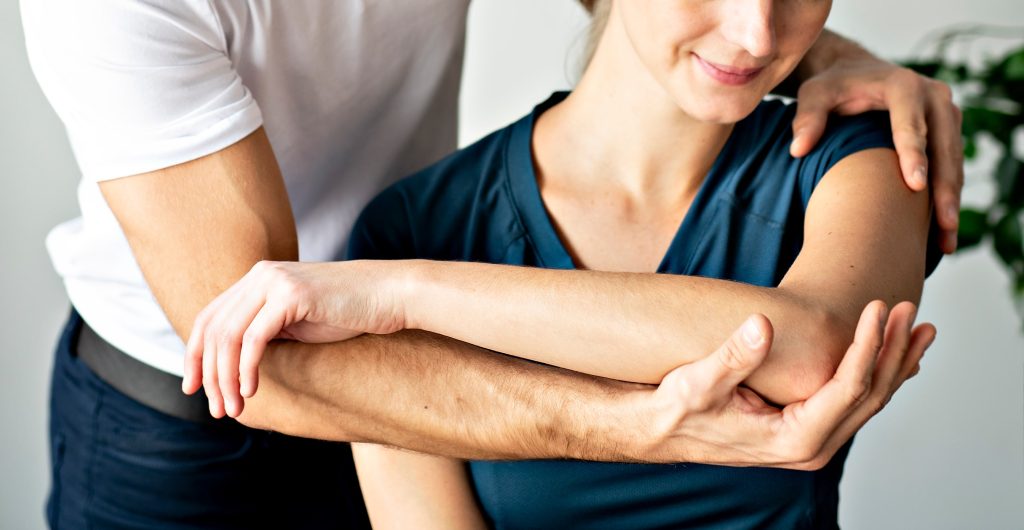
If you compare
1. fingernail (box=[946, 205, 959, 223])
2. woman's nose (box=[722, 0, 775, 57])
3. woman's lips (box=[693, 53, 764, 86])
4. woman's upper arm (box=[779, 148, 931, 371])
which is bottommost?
fingernail (box=[946, 205, 959, 223])

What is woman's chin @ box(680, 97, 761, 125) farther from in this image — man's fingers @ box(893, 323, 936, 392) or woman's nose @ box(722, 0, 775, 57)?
man's fingers @ box(893, 323, 936, 392)

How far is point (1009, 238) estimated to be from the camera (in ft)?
7.27

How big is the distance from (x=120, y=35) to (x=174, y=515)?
0.81 metres

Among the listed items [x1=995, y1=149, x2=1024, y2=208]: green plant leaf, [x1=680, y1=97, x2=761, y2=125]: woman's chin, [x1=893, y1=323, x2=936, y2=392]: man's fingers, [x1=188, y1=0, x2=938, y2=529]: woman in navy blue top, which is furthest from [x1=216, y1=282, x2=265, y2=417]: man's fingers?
[x1=995, y1=149, x2=1024, y2=208]: green plant leaf

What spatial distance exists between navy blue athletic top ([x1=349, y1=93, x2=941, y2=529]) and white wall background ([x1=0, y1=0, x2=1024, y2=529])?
1.00 metres

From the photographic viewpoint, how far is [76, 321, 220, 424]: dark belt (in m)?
1.66

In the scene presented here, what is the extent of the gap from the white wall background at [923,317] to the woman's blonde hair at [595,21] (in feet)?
2.58

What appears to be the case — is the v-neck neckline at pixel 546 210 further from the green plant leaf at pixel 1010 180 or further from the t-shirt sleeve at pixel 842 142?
the green plant leaf at pixel 1010 180

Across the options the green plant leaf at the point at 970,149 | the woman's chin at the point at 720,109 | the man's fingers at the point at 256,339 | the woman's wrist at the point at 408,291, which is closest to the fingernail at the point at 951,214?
the woman's chin at the point at 720,109

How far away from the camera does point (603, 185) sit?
151 cm

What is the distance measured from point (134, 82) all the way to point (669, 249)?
68cm

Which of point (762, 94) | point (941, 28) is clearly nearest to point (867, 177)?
point (762, 94)

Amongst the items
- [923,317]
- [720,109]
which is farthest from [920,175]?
[923,317]

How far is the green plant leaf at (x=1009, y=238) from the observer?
222 cm
